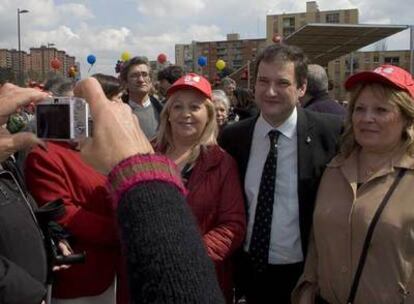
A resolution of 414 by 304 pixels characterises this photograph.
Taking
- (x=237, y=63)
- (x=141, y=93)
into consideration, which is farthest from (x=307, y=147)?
(x=237, y=63)

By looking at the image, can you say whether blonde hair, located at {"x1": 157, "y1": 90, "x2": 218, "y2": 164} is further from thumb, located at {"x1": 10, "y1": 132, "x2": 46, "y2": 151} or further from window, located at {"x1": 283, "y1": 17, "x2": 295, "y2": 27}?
window, located at {"x1": 283, "y1": 17, "x2": 295, "y2": 27}

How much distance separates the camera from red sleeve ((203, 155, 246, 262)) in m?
2.49

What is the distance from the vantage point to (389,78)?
2.30m

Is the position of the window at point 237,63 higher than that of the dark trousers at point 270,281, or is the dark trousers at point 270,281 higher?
the window at point 237,63

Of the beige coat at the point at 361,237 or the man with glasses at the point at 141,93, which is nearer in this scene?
the beige coat at the point at 361,237

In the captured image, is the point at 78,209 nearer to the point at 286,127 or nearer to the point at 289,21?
the point at 286,127

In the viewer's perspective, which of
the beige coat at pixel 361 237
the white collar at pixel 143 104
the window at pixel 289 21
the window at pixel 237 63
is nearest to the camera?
the beige coat at pixel 361 237

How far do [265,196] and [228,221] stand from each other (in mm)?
245

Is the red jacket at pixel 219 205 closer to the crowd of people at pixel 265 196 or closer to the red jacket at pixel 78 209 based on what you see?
the crowd of people at pixel 265 196

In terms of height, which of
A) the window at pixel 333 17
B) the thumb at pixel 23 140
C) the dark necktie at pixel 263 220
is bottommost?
the dark necktie at pixel 263 220

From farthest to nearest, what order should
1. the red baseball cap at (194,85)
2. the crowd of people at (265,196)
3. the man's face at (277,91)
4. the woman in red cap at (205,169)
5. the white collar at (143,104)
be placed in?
the white collar at (143,104)
the red baseball cap at (194,85)
the man's face at (277,91)
the woman in red cap at (205,169)
the crowd of people at (265,196)

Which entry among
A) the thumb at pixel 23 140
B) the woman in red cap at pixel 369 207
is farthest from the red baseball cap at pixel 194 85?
the thumb at pixel 23 140

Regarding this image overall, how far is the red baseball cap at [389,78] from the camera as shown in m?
2.31

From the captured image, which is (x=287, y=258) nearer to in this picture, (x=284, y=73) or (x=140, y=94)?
(x=284, y=73)
